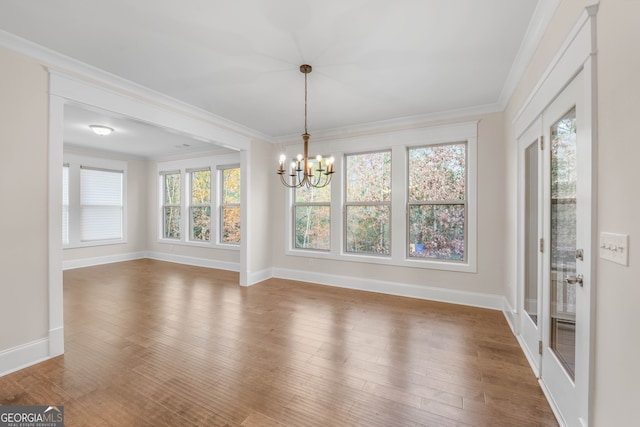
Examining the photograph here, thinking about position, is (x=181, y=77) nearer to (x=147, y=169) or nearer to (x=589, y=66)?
(x=589, y=66)

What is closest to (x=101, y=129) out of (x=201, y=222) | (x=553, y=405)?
(x=201, y=222)

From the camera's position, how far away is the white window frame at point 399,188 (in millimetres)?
3846

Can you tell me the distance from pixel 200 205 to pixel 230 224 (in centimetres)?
101

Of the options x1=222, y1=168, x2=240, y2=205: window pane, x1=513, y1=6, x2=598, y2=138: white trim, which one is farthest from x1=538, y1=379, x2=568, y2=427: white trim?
x1=222, y1=168, x2=240, y2=205: window pane

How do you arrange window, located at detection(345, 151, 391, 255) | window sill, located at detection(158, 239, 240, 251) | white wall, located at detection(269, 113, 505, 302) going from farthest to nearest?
1. window sill, located at detection(158, 239, 240, 251)
2. window, located at detection(345, 151, 391, 255)
3. white wall, located at detection(269, 113, 505, 302)

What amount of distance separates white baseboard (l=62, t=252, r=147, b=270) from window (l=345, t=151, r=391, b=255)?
5.94 meters

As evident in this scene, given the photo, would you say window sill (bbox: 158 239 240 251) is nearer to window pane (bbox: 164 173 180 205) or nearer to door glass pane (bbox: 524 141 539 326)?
window pane (bbox: 164 173 180 205)

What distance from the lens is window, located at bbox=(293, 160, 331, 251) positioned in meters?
5.04

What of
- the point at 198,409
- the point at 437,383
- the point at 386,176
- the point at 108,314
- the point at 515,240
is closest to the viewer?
the point at 198,409

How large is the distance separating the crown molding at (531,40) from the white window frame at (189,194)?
16.4 feet

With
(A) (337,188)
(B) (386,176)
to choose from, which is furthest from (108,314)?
(B) (386,176)

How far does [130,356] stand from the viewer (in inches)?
97.9

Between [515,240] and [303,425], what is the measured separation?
273 centimetres

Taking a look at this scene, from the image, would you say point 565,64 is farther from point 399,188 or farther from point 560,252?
point 399,188
